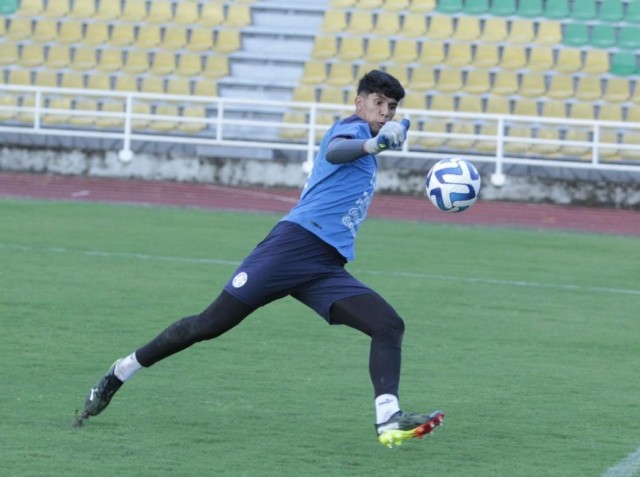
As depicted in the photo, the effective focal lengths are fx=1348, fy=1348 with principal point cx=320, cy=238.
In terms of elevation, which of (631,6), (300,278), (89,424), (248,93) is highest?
(631,6)

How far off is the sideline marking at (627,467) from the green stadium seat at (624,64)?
50.4 feet

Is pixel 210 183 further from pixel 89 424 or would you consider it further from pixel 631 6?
pixel 89 424

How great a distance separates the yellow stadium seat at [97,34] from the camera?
2291cm

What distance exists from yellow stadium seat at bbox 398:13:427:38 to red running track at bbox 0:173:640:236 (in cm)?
366

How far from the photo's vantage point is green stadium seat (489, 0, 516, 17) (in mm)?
21828

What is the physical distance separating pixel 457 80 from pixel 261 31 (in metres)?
3.60

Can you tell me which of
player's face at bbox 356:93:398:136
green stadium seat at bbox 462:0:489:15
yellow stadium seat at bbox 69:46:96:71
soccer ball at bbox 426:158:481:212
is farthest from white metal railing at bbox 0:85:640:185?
player's face at bbox 356:93:398:136

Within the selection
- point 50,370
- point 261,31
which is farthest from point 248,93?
point 50,370

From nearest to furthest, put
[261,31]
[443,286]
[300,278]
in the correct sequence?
[300,278], [443,286], [261,31]

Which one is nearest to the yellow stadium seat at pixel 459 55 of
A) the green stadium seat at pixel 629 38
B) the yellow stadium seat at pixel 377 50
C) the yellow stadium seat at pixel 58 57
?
the yellow stadium seat at pixel 377 50

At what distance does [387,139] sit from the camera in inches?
231

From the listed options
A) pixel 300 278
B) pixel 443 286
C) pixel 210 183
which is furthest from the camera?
pixel 210 183

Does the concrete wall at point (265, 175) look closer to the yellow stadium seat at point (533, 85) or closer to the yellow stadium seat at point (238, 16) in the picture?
the yellow stadium seat at point (533, 85)

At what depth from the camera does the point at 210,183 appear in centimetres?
1988
